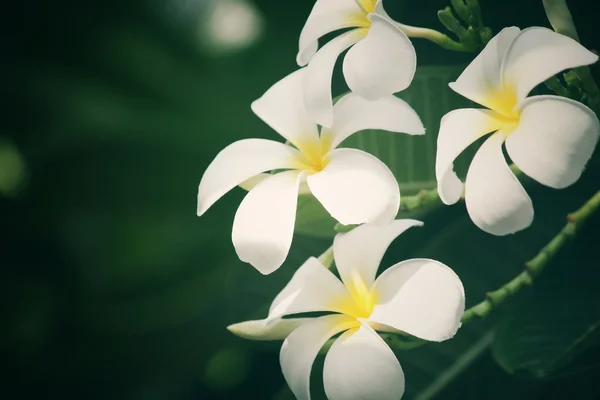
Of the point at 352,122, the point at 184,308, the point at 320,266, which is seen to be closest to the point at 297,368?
the point at 320,266

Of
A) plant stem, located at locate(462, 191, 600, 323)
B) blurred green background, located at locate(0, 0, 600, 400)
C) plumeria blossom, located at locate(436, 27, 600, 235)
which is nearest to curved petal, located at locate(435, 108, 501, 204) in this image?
plumeria blossom, located at locate(436, 27, 600, 235)

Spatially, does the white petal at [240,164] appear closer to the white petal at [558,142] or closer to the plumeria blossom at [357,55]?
the plumeria blossom at [357,55]

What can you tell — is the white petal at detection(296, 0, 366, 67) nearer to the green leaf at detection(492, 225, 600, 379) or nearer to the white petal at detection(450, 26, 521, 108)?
the white petal at detection(450, 26, 521, 108)

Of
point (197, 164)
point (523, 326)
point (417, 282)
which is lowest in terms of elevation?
point (523, 326)

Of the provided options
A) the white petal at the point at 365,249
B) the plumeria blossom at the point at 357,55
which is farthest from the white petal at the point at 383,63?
the white petal at the point at 365,249

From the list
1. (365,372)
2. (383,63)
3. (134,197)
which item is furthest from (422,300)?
(134,197)

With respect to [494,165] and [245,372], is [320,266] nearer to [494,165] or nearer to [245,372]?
[494,165]

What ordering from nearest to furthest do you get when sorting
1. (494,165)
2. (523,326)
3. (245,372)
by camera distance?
(494,165) → (523,326) → (245,372)
